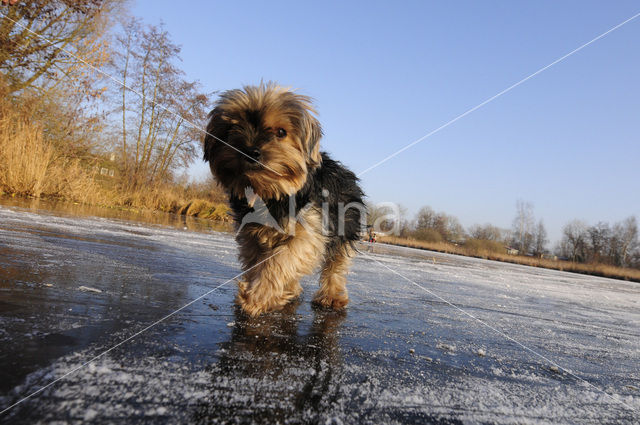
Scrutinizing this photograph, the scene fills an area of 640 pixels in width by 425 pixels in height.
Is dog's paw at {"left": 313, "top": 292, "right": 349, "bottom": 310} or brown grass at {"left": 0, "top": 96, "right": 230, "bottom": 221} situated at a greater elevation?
brown grass at {"left": 0, "top": 96, "right": 230, "bottom": 221}

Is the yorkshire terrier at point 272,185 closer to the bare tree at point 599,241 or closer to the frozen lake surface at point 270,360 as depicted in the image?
the frozen lake surface at point 270,360

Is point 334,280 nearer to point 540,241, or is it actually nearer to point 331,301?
point 331,301

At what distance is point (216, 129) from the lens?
312cm

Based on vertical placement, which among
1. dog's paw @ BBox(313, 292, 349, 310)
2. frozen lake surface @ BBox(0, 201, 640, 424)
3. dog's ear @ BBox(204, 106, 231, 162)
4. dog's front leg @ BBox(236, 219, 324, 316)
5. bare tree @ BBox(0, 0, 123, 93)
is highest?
bare tree @ BBox(0, 0, 123, 93)

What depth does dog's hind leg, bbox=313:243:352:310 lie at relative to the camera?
3447mm

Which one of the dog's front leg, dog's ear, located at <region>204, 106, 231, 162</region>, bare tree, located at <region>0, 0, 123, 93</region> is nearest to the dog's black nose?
dog's ear, located at <region>204, 106, 231, 162</region>

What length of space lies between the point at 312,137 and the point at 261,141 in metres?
0.54

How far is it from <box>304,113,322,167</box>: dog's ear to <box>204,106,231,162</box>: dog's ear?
0.67 m

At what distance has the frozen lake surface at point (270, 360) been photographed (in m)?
1.16

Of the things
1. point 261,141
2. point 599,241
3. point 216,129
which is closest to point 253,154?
point 261,141

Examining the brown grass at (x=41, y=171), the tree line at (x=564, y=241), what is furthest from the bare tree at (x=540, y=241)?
the brown grass at (x=41, y=171)

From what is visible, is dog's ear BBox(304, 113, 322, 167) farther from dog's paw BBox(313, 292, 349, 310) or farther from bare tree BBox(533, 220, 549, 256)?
bare tree BBox(533, 220, 549, 256)

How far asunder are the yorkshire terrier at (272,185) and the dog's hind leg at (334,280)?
0.01 m

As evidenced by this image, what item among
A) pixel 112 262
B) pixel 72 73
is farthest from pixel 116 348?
pixel 72 73
